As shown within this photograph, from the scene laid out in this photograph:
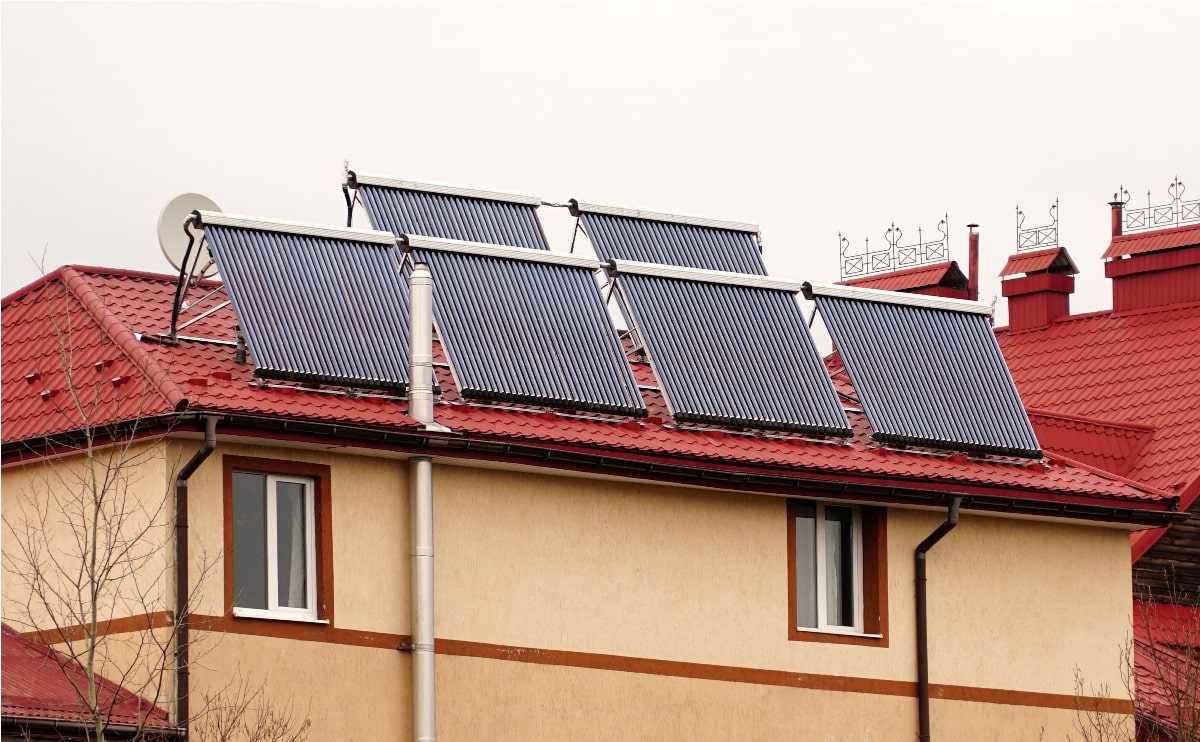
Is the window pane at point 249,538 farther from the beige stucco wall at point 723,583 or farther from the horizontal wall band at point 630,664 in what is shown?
the beige stucco wall at point 723,583

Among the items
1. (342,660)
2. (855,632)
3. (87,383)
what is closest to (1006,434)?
(855,632)

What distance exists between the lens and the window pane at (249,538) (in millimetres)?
23703

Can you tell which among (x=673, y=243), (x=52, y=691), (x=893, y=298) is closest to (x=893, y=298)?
(x=893, y=298)

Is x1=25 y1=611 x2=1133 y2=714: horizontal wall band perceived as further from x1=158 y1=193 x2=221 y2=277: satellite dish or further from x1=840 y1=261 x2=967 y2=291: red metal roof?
x1=840 y1=261 x2=967 y2=291: red metal roof

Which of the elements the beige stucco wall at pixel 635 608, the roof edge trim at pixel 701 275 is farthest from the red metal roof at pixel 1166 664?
the roof edge trim at pixel 701 275

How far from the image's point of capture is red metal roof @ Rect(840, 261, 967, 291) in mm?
43250

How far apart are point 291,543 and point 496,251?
4705 millimetres

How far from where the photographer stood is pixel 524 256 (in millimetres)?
27297

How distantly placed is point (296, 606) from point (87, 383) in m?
3.23

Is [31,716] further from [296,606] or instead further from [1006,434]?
[1006,434]

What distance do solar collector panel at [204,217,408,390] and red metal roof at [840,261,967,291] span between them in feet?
61.6

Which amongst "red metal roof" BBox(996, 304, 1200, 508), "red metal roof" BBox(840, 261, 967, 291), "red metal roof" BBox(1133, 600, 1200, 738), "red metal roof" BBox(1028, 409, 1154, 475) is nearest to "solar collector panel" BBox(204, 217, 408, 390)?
"red metal roof" BBox(1133, 600, 1200, 738)

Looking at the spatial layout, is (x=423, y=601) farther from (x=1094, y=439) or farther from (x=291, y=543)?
(x=1094, y=439)

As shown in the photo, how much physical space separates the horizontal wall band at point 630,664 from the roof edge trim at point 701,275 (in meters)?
4.74
